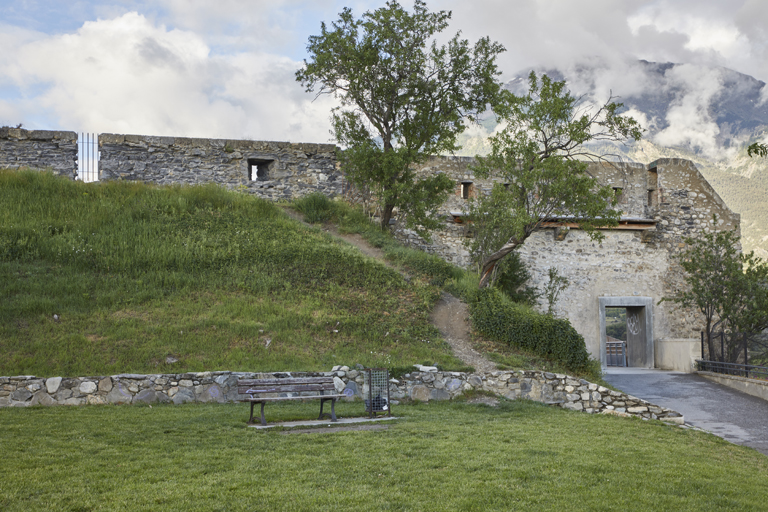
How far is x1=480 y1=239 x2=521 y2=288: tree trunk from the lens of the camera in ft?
44.9

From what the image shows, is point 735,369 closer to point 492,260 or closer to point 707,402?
point 707,402

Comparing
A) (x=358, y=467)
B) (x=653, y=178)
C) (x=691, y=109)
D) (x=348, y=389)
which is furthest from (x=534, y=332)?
(x=691, y=109)

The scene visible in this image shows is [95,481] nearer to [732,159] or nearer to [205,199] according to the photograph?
[205,199]

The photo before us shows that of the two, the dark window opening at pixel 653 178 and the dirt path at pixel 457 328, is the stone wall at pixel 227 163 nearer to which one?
the dirt path at pixel 457 328

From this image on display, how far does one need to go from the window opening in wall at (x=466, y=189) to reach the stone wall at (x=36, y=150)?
39.8 ft

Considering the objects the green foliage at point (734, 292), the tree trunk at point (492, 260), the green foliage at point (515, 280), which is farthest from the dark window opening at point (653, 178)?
the tree trunk at point (492, 260)

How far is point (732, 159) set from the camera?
71.5 m

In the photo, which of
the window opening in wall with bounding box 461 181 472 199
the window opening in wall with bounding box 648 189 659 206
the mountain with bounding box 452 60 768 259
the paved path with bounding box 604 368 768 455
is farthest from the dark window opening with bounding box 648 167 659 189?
the mountain with bounding box 452 60 768 259

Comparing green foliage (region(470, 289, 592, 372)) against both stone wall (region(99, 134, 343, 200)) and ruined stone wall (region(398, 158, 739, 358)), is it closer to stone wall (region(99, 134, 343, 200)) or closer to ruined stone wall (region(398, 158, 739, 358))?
ruined stone wall (region(398, 158, 739, 358))

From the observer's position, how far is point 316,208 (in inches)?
683

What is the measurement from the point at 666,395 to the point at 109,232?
43.4ft

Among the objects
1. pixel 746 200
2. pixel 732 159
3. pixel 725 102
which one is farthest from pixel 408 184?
pixel 725 102

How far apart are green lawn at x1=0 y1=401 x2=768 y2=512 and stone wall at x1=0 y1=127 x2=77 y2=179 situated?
10960 mm

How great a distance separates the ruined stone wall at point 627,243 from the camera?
1812 cm
